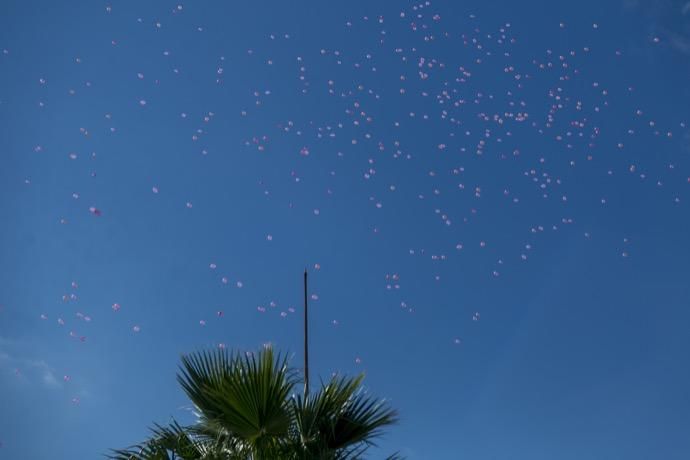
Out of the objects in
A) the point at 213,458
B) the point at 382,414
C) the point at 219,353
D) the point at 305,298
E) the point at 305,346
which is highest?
the point at 305,298

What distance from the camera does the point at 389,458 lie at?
589cm

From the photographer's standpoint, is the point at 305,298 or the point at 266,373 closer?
the point at 266,373

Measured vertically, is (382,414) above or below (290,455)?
above

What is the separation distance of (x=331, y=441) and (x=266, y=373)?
847mm

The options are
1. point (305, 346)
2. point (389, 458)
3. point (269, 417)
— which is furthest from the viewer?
point (305, 346)

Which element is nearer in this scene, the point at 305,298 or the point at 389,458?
the point at 389,458

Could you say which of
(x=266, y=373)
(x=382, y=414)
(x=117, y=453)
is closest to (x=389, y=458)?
(x=382, y=414)

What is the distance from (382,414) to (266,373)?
1126 mm

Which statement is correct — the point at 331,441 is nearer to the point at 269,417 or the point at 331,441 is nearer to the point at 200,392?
the point at 269,417

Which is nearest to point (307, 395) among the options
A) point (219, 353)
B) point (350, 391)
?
point (350, 391)

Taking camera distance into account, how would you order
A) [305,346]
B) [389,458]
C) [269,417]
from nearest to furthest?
[269,417] → [389,458] → [305,346]

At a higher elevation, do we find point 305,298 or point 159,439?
point 305,298

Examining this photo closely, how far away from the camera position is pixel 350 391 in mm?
6004

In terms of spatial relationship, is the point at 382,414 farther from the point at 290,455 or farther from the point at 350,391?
the point at 290,455
